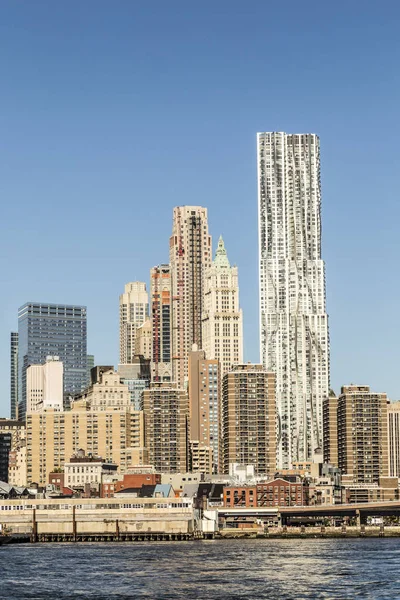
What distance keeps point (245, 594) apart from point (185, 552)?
62.1m

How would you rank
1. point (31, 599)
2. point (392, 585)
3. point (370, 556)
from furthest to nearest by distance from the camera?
point (370, 556) < point (392, 585) < point (31, 599)

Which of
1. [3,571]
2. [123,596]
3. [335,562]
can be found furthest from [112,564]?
[123,596]

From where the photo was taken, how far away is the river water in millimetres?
127375

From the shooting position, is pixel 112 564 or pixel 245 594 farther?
pixel 112 564

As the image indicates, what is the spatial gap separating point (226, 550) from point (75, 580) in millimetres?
53917

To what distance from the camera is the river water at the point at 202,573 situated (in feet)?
418

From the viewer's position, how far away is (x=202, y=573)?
147000mm

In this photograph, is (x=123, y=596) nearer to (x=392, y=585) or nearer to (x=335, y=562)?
(x=392, y=585)

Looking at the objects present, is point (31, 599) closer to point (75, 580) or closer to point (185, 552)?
point (75, 580)

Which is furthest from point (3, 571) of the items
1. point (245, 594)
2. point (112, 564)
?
point (245, 594)

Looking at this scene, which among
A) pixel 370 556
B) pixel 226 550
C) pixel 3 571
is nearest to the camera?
pixel 3 571

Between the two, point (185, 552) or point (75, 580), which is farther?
point (185, 552)

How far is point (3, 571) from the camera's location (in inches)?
6083

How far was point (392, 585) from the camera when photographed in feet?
441
